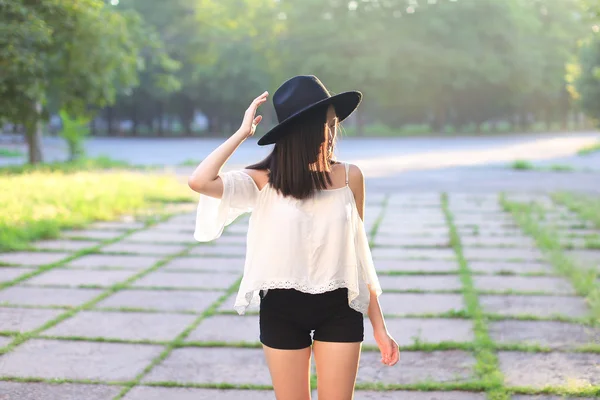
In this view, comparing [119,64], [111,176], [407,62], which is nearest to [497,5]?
[407,62]

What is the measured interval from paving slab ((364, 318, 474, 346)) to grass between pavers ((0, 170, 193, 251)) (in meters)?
4.52

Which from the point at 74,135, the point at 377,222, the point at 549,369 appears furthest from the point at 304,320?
the point at 74,135

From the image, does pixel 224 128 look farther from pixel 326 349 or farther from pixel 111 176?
pixel 326 349

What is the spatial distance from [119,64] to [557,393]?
1515 cm

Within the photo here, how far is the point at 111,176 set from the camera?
14391mm

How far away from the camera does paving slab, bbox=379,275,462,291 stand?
6406mm

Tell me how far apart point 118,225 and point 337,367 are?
25.6ft

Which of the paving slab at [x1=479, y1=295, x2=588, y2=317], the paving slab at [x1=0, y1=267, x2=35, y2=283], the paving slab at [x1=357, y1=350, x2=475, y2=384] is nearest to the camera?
the paving slab at [x1=357, y1=350, x2=475, y2=384]

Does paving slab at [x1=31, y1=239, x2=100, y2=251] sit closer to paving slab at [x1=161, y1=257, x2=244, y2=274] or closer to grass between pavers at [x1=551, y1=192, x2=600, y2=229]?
paving slab at [x1=161, y1=257, x2=244, y2=274]

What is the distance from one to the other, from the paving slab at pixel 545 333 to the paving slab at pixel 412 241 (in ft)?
10.3

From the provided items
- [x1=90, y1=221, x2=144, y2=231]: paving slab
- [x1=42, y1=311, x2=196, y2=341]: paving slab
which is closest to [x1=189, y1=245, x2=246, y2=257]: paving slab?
[x1=90, y1=221, x2=144, y2=231]: paving slab

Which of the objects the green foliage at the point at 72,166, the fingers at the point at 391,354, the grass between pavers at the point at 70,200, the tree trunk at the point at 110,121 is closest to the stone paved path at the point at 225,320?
the grass between pavers at the point at 70,200

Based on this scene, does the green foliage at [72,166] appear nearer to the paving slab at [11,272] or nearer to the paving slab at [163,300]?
the paving slab at [11,272]

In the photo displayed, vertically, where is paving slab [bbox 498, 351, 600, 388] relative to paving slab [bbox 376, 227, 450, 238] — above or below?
above
